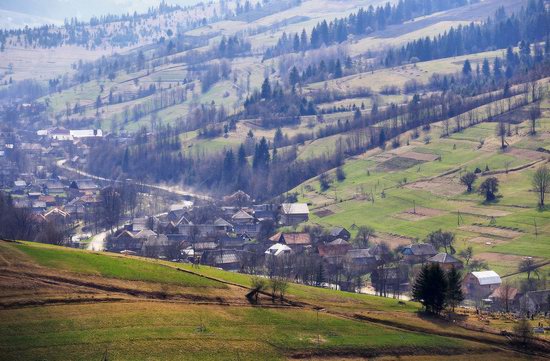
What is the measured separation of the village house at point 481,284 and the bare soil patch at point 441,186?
4067 cm

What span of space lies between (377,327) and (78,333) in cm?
2474

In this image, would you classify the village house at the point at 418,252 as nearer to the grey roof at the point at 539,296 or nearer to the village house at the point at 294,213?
the grey roof at the point at 539,296

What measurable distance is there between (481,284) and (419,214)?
3485 centimetres

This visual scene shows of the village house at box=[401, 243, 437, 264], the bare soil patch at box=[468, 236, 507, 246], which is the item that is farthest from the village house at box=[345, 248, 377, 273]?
the bare soil patch at box=[468, 236, 507, 246]

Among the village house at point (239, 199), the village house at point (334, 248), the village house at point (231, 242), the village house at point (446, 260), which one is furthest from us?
the village house at point (239, 199)

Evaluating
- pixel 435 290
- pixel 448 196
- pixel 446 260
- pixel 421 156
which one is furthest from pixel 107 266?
pixel 421 156

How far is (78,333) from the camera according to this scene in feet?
206

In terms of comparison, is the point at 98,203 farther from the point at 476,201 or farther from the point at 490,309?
the point at 490,309

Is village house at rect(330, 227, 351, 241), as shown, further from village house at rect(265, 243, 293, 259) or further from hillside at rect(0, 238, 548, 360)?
hillside at rect(0, 238, 548, 360)

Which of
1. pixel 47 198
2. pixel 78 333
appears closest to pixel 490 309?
pixel 78 333

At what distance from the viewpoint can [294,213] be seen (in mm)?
155000

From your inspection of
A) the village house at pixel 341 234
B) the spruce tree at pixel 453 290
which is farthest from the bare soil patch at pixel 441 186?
the spruce tree at pixel 453 290

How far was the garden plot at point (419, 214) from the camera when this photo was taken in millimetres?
140875

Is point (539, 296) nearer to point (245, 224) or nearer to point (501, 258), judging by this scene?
point (501, 258)
